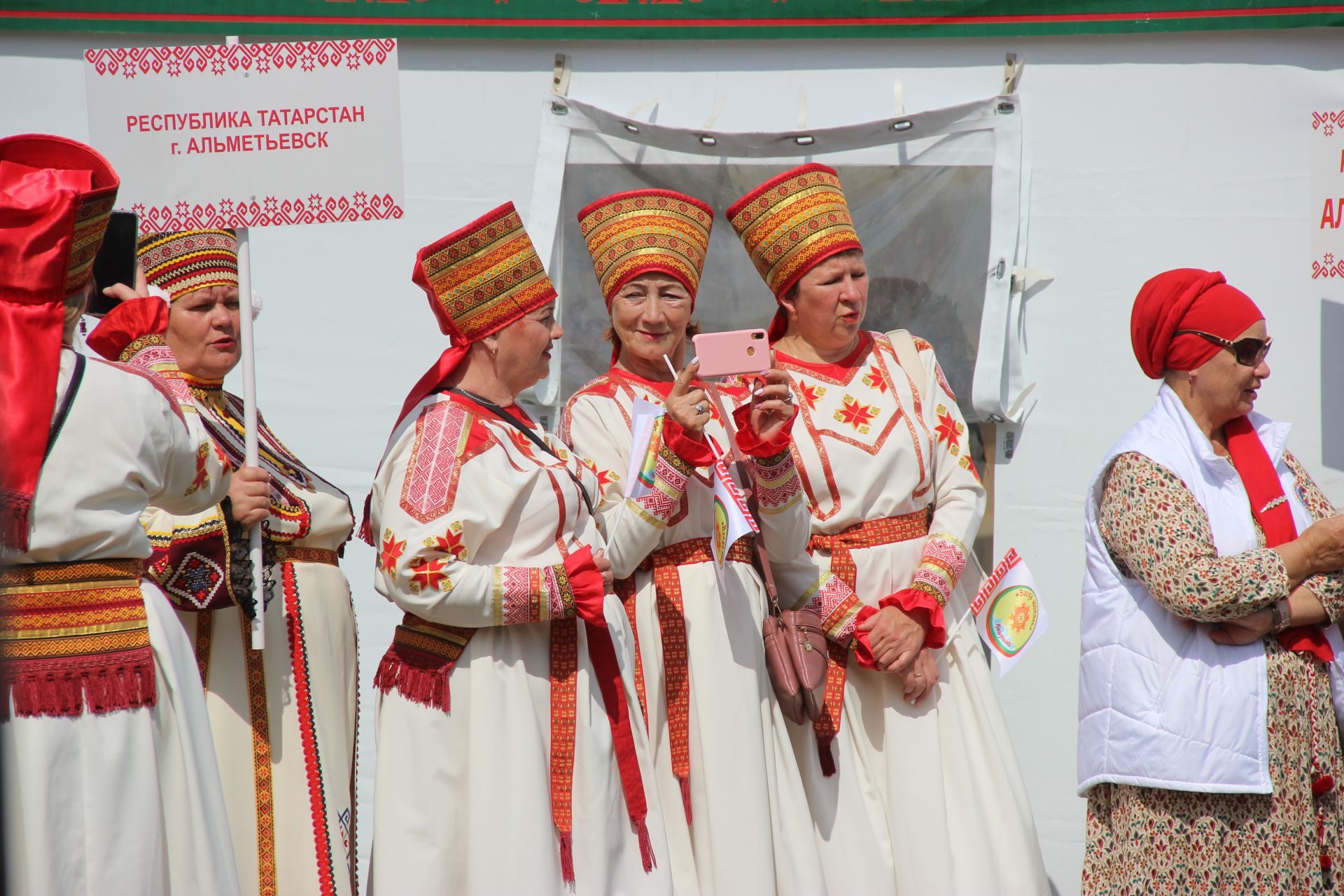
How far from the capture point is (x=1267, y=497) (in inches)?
143

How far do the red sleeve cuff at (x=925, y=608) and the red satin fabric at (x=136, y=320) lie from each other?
85.3 inches

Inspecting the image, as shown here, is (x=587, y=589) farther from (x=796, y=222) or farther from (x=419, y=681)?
(x=796, y=222)

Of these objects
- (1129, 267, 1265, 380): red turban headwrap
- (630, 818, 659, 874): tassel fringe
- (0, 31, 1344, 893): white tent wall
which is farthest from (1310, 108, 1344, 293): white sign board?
(630, 818, 659, 874): tassel fringe

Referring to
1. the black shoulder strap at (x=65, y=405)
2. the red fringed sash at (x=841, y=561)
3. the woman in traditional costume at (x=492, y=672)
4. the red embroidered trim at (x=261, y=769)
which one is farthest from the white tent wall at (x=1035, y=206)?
the black shoulder strap at (x=65, y=405)

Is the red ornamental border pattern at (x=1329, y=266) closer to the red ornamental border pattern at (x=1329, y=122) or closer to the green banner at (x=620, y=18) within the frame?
the red ornamental border pattern at (x=1329, y=122)

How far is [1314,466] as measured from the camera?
4906 millimetres

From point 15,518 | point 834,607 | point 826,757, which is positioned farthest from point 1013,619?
point 15,518

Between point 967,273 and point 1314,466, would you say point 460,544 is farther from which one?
point 1314,466

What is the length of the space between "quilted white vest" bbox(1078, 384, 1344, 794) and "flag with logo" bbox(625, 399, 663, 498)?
1217 millimetres

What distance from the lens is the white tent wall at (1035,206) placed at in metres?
4.95

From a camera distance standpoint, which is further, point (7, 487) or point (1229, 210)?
point (1229, 210)

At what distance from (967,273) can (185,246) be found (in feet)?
8.78

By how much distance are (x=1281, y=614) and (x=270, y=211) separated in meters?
2.71

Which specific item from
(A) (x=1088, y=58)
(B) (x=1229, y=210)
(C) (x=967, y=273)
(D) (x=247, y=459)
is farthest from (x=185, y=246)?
(B) (x=1229, y=210)
